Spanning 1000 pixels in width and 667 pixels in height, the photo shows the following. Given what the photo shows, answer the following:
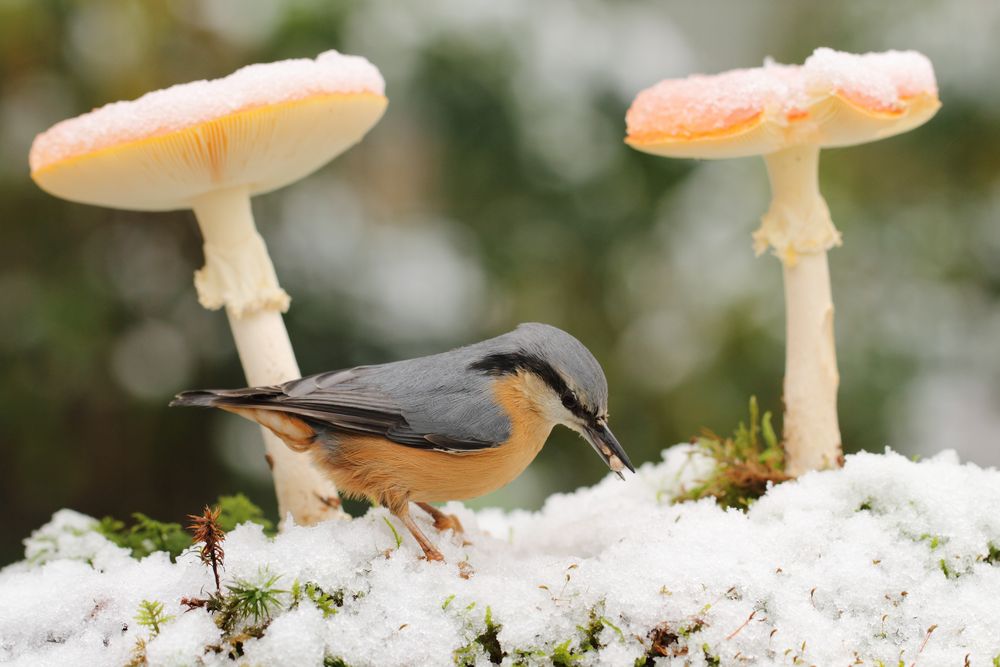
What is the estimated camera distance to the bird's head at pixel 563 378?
6.30ft

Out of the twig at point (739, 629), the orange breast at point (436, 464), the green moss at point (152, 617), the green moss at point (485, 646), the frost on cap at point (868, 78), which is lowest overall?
the twig at point (739, 629)

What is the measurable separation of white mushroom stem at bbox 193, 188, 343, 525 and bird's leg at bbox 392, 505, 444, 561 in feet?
1.01

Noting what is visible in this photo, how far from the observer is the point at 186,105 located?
179cm

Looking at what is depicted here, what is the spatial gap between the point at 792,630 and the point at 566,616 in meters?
0.40

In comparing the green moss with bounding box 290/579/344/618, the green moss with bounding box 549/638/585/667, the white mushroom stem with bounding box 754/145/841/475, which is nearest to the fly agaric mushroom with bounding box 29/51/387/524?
the green moss with bounding box 290/579/344/618

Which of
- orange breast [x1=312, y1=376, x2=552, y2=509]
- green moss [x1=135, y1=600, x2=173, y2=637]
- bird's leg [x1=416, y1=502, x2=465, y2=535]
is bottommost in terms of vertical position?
green moss [x1=135, y1=600, x2=173, y2=637]

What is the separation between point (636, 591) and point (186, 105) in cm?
127

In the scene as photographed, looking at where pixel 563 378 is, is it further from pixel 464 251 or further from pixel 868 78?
pixel 464 251

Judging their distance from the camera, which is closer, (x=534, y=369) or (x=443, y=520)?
(x=534, y=369)

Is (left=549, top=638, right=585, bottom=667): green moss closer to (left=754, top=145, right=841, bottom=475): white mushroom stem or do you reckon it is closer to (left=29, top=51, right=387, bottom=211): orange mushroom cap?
(left=754, top=145, right=841, bottom=475): white mushroom stem

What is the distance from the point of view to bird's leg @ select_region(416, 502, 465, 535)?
7.02ft

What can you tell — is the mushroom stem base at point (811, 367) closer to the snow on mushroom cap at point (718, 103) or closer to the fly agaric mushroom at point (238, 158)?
the snow on mushroom cap at point (718, 103)

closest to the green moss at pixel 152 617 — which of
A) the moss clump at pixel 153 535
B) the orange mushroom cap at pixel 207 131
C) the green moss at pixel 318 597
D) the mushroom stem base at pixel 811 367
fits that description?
the green moss at pixel 318 597

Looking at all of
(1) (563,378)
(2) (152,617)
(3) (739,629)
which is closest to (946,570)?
(3) (739,629)
